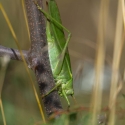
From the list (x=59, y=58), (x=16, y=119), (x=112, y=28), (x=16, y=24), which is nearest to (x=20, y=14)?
(x=16, y=24)

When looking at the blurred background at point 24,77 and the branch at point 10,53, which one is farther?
the blurred background at point 24,77

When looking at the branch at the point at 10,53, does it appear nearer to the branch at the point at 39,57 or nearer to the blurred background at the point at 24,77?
the branch at the point at 39,57

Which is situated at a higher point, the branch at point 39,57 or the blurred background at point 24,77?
the branch at point 39,57

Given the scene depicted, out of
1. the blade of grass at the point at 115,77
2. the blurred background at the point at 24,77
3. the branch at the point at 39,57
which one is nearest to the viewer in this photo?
the blade of grass at the point at 115,77

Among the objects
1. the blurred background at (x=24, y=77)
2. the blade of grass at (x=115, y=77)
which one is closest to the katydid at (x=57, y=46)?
the blurred background at (x=24, y=77)

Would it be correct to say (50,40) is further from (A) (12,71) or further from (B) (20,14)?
(A) (12,71)

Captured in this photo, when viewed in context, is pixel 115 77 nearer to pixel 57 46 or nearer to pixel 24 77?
pixel 57 46

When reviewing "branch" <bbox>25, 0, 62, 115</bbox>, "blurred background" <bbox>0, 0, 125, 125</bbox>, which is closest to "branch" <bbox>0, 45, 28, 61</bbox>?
"branch" <bbox>25, 0, 62, 115</bbox>

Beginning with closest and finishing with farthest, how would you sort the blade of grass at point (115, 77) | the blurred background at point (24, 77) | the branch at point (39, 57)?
the blade of grass at point (115, 77) < the branch at point (39, 57) < the blurred background at point (24, 77)

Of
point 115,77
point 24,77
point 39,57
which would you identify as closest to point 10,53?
point 39,57
